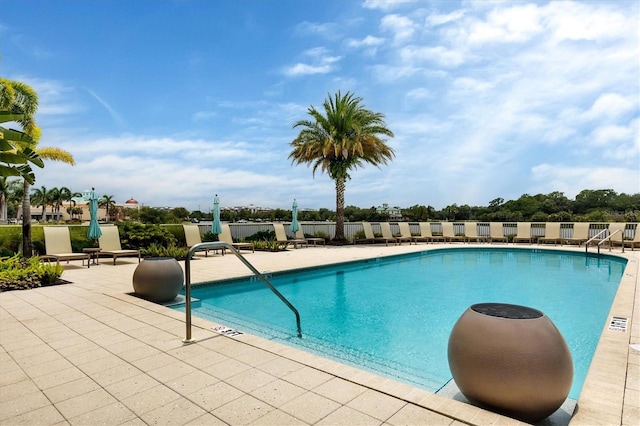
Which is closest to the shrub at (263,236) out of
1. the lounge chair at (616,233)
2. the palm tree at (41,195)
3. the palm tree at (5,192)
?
the lounge chair at (616,233)

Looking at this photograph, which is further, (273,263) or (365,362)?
(273,263)

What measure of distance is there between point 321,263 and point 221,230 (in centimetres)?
498

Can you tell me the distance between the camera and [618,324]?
499cm

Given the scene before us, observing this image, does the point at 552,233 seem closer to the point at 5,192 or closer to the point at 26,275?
the point at 26,275

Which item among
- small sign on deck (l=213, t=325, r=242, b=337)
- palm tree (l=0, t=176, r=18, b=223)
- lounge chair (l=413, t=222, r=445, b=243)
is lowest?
small sign on deck (l=213, t=325, r=242, b=337)

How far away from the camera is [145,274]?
6.46 metres

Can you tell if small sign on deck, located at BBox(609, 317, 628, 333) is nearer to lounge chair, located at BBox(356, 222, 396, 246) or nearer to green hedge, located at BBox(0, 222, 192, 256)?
green hedge, located at BBox(0, 222, 192, 256)

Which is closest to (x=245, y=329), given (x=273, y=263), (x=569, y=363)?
(x=569, y=363)

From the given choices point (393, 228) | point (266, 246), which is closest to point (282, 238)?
point (266, 246)

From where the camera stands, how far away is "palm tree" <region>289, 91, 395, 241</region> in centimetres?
1967

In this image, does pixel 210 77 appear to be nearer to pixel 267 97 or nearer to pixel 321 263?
pixel 267 97

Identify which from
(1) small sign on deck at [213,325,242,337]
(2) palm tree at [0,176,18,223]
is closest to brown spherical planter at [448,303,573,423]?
(1) small sign on deck at [213,325,242,337]

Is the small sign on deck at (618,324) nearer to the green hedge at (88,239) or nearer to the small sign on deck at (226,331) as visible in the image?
the small sign on deck at (226,331)

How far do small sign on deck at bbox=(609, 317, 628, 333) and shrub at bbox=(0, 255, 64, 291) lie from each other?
391 inches
